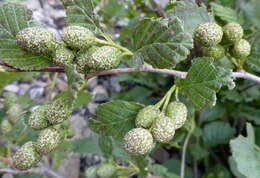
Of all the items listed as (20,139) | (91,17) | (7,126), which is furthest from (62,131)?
(20,139)

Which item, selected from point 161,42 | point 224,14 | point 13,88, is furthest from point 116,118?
point 13,88

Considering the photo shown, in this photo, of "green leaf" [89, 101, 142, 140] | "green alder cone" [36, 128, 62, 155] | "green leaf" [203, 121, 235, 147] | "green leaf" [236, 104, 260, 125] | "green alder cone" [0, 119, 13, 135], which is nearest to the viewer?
"green alder cone" [36, 128, 62, 155]

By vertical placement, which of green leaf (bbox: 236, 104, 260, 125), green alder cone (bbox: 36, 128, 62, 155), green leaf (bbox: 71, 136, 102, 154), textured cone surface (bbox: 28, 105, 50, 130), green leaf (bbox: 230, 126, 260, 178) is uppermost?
textured cone surface (bbox: 28, 105, 50, 130)

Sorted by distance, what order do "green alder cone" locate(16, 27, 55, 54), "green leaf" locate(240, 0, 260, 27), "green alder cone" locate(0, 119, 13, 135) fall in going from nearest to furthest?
"green alder cone" locate(16, 27, 55, 54), "green alder cone" locate(0, 119, 13, 135), "green leaf" locate(240, 0, 260, 27)

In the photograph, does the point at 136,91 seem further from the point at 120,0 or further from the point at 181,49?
the point at 181,49

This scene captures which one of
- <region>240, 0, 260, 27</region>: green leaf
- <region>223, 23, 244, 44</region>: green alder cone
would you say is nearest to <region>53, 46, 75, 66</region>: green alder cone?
<region>223, 23, 244, 44</region>: green alder cone

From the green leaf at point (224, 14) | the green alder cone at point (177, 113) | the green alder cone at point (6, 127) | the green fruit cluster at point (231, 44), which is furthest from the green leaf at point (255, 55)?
the green alder cone at point (6, 127)

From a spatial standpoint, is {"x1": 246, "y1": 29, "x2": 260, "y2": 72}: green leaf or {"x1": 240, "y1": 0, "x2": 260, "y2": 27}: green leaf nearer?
{"x1": 246, "y1": 29, "x2": 260, "y2": 72}: green leaf

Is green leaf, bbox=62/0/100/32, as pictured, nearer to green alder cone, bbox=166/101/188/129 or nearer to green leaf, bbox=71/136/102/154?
green alder cone, bbox=166/101/188/129
